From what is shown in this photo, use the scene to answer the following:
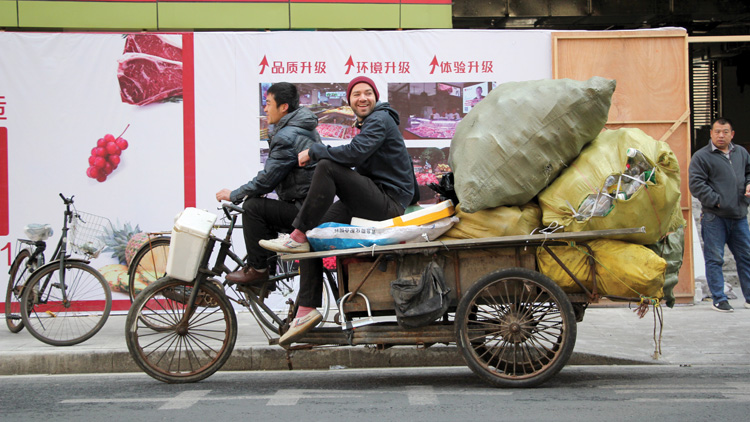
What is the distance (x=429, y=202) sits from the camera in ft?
27.8

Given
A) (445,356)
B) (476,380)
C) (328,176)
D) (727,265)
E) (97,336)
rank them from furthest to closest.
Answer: (727,265) → (97,336) → (445,356) → (476,380) → (328,176)

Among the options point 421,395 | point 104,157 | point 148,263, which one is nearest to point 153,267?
point 148,263

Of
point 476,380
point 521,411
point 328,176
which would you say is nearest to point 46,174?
point 328,176

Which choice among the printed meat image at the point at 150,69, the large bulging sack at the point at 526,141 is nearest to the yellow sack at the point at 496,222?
the large bulging sack at the point at 526,141

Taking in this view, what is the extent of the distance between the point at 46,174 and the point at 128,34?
1.76 meters

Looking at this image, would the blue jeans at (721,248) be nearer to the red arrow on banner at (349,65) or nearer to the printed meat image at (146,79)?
the red arrow on banner at (349,65)

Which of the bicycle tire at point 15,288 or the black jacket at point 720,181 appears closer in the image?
the bicycle tire at point 15,288

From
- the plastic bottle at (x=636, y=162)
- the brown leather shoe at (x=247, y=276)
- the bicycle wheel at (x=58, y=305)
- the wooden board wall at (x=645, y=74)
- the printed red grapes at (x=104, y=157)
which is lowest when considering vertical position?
the bicycle wheel at (x=58, y=305)

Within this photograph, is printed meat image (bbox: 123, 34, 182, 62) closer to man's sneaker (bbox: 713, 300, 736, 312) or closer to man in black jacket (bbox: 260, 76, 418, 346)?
man in black jacket (bbox: 260, 76, 418, 346)

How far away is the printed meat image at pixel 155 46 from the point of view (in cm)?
837

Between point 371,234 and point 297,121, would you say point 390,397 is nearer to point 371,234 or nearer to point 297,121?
point 371,234

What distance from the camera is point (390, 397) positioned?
15.4 ft

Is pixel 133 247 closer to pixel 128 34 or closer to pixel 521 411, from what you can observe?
pixel 128 34

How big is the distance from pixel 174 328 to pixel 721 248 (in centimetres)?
568
